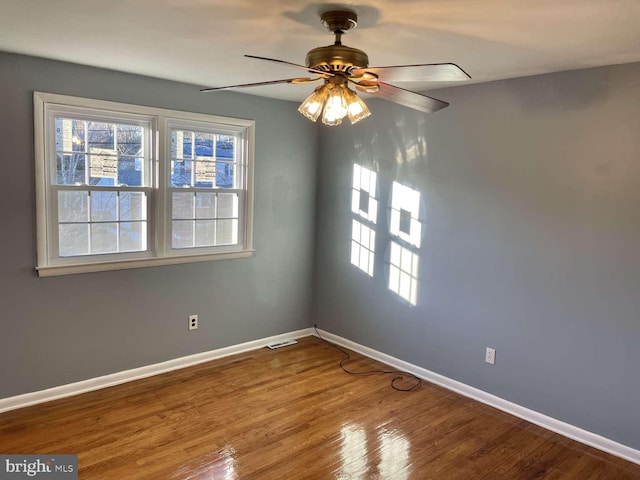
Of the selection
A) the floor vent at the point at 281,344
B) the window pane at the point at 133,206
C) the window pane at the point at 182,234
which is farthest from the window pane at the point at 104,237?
the floor vent at the point at 281,344

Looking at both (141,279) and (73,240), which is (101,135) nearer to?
(73,240)

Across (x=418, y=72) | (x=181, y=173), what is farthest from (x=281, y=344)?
(x=418, y=72)

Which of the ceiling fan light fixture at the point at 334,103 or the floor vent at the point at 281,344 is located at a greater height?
the ceiling fan light fixture at the point at 334,103

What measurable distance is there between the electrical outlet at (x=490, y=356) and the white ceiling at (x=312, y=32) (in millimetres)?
1876

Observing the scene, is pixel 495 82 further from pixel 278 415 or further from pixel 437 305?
pixel 278 415

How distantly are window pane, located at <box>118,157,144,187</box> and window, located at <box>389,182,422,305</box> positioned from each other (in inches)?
78.7

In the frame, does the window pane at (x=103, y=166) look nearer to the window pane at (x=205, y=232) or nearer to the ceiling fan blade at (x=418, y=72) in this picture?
the window pane at (x=205, y=232)

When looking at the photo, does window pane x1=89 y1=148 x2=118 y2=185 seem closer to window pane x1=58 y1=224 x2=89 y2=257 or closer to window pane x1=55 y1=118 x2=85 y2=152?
window pane x1=55 y1=118 x2=85 y2=152

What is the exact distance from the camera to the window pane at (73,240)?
3.22 meters

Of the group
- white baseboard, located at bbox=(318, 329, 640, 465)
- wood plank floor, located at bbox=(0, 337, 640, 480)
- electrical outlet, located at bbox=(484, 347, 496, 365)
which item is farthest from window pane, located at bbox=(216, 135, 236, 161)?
electrical outlet, located at bbox=(484, 347, 496, 365)

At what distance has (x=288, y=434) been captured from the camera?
291 cm

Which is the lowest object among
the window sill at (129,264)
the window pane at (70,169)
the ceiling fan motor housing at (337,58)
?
the window sill at (129,264)

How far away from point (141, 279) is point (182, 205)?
2.16 ft

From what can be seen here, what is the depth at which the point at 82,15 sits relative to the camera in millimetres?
2150
